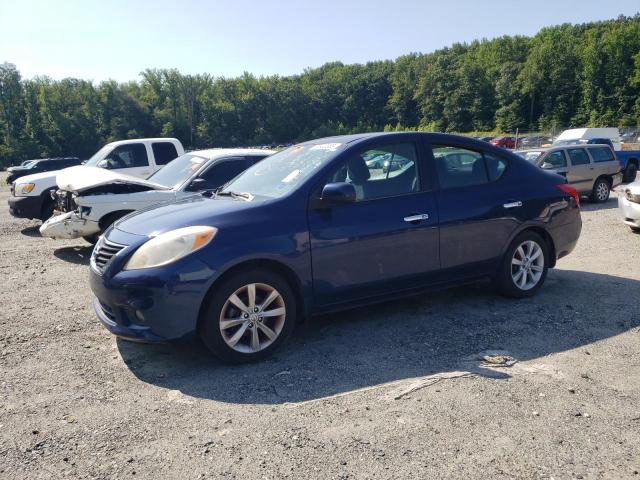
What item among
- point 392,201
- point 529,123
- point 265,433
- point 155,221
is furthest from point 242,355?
point 529,123

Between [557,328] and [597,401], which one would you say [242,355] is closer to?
[597,401]

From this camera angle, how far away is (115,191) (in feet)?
27.5

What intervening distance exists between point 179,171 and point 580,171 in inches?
436

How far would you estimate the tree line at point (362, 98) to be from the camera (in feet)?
301

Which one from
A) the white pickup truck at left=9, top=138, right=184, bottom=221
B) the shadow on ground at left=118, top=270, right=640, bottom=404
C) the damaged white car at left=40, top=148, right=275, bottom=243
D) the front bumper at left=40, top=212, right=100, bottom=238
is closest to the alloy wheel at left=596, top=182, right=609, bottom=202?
the shadow on ground at left=118, top=270, right=640, bottom=404

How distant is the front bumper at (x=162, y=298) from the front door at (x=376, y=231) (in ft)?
3.20

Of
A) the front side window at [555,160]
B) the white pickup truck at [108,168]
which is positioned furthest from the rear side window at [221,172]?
the front side window at [555,160]

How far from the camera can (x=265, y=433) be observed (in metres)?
3.17

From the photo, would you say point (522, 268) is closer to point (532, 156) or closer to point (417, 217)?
point (417, 217)

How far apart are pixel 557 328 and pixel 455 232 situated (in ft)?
4.03

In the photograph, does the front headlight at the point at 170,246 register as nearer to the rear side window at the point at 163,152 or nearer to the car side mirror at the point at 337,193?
the car side mirror at the point at 337,193

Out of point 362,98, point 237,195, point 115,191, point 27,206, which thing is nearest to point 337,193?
point 237,195

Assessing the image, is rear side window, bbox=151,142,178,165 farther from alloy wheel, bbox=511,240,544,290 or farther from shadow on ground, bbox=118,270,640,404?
alloy wheel, bbox=511,240,544,290

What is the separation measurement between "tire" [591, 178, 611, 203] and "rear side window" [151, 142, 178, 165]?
11247mm
